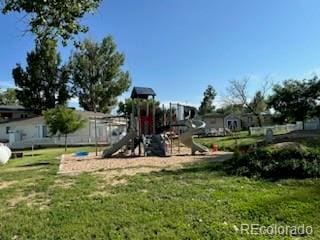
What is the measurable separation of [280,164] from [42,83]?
48.4 m

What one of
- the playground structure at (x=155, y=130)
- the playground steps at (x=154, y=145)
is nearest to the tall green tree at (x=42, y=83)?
the playground structure at (x=155, y=130)

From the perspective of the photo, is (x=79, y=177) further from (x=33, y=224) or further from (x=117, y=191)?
(x=33, y=224)

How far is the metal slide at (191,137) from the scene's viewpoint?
20.2 m

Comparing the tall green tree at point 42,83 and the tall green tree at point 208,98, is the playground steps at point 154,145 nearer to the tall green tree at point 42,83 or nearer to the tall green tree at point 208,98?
the tall green tree at point 42,83

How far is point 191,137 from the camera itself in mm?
20734

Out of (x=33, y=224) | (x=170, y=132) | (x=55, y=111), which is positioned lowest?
(x=33, y=224)

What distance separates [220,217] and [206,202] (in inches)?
37.6

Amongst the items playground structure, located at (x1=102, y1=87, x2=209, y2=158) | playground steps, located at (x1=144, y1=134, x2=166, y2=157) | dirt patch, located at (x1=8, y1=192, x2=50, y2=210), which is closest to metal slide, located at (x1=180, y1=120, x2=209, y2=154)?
playground structure, located at (x1=102, y1=87, x2=209, y2=158)

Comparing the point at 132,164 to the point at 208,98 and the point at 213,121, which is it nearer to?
the point at 213,121

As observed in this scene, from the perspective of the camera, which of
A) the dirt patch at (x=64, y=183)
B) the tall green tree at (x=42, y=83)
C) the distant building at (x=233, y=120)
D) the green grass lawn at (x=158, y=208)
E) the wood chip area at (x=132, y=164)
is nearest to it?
the green grass lawn at (x=158, y=208)

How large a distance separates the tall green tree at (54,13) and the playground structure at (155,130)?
10448mm

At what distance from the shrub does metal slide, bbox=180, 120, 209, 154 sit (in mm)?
9253

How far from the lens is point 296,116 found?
45.6 m

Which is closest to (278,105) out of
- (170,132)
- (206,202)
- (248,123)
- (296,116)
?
(296,116)
